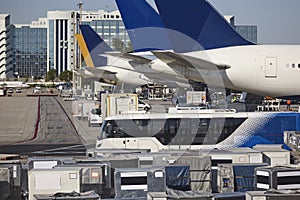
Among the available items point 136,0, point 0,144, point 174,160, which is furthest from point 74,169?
point 136,0

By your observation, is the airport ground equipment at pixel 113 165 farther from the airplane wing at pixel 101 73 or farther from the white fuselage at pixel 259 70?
the airplane wing at pixel 101 73

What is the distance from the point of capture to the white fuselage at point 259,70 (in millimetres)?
27797

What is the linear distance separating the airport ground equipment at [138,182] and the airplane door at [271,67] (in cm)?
1603

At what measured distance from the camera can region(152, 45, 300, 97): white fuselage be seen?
27.8 meters

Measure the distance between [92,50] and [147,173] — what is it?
66.6 meters

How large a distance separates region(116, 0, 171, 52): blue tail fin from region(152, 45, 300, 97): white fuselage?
47.1 ft

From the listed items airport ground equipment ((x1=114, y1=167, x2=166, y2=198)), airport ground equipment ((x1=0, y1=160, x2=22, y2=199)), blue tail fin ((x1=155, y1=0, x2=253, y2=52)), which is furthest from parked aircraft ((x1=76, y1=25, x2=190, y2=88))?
airport ground equipment ((x1=114, y1=167, x2=166, y2=198))

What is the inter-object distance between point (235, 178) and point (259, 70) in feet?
46.5

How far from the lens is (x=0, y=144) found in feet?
98.3

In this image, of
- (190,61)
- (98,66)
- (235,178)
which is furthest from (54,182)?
(98,66)

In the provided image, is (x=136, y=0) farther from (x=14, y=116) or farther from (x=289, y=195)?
(x=289, y=195)

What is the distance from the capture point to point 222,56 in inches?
1126

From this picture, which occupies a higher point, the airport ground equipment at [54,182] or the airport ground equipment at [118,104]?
the airport ground equipment at [118,104]

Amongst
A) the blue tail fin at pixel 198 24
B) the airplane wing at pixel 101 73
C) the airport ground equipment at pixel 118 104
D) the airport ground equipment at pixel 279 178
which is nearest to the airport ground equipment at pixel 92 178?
the airport ground equipment at pixel 279 178
